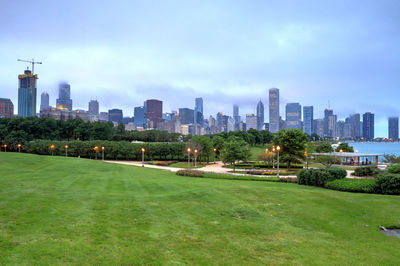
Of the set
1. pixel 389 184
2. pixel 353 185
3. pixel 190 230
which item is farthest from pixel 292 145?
pixel 190 230

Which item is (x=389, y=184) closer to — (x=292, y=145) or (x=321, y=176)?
(x=321, y=176)


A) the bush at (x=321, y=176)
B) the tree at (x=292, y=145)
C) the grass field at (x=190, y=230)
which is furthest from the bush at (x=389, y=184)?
the tree at (x=292, y=145)

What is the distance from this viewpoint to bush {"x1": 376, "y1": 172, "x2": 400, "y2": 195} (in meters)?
18.3

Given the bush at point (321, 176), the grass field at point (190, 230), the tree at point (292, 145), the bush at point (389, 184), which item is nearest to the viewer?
the grass field at point (190, 230)

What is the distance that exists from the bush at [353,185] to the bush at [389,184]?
582 mm

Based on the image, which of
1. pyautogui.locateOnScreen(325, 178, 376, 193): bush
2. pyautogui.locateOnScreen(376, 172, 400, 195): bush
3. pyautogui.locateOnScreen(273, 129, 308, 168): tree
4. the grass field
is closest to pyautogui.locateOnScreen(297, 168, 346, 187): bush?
pyautogui.locateOnScreen(325, 178, 376, 193): bush

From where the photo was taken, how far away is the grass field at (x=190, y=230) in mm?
6828

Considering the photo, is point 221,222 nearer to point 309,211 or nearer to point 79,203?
point 309,211

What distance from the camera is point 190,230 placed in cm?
905

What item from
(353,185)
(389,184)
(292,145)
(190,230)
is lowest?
(353,185)

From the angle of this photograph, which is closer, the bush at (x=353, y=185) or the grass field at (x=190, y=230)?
the grass field at (x=190, y=230)

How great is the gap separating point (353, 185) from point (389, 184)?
2.55 metres

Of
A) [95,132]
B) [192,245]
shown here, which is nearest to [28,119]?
[95,132]

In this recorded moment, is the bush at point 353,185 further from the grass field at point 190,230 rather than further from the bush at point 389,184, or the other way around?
the grass field at point 190,230
